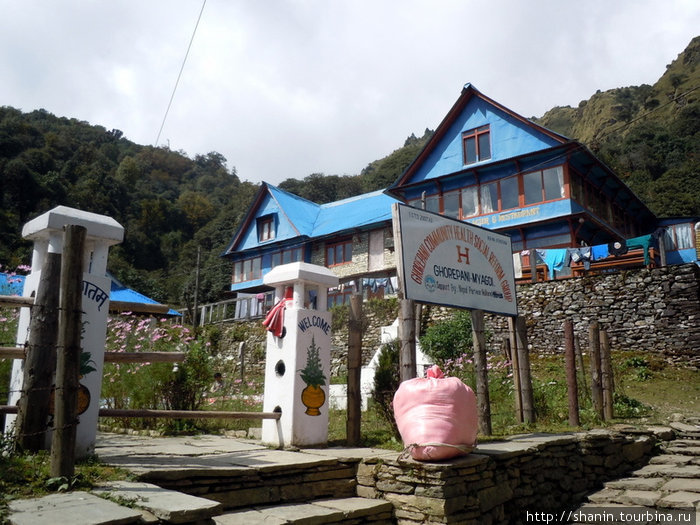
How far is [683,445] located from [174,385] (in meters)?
7.60

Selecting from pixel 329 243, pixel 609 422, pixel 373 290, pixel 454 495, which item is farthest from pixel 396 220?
pixel 329 243

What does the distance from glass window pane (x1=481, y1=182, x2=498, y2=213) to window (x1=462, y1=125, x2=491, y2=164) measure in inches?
48.3

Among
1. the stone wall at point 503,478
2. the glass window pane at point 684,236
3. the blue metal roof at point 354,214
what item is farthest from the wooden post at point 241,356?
the glass window pane at point 684,236

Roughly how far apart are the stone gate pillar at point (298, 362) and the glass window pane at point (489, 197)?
667 inches

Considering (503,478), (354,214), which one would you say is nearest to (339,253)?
(354,214)

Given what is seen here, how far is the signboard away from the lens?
656 cm

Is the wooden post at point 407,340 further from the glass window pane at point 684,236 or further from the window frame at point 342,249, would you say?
the glass window pane at point 684,236

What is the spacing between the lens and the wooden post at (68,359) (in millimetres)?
3707

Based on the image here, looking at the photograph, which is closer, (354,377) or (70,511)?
(70,511)

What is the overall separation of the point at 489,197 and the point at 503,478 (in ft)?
60.0

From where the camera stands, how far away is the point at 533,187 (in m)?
21.8

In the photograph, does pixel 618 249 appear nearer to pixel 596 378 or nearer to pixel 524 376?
pixel 596 378

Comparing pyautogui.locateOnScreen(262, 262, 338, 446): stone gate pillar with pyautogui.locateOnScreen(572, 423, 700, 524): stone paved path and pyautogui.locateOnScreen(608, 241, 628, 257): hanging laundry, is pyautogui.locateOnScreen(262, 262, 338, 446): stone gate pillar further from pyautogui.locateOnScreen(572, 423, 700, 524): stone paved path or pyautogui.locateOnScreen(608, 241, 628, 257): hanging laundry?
pyautogui.locateOnScreen(608, 241, 628, 257): hanging laundry

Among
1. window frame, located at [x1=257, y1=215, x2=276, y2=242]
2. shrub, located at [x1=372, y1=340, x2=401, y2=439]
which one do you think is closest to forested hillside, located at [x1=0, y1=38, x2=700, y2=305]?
window frame, located at [x1=257, y1=215, x2=276, y2=242]
